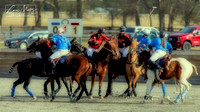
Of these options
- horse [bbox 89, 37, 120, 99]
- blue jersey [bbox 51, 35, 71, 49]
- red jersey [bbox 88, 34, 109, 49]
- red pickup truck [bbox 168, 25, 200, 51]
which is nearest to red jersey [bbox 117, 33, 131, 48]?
red jersey [bbox 88, 34, 109, 49]

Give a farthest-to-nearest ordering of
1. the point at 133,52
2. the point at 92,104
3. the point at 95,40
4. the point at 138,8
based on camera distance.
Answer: the point at 138,8, the point at 95,40, the point at 133,52, the point at 92,104

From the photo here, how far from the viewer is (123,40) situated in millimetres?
16656

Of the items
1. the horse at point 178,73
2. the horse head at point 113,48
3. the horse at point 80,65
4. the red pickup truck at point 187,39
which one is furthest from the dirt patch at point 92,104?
the red pickup truck at point 187,39

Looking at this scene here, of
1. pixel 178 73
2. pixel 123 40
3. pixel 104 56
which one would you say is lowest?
pixel 178 73

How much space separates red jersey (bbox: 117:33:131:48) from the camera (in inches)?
654

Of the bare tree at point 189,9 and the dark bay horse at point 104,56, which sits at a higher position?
the bare tree at point 189,9

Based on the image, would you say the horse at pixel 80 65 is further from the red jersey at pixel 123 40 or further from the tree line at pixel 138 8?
the tree line at pixel 138 8

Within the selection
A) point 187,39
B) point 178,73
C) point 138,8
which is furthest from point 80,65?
point 138,8

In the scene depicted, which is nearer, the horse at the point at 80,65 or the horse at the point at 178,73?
the horse at the point at 178,73

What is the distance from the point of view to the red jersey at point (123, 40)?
1661 centimetres

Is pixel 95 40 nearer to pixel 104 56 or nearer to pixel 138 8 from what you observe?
pixel 104 56

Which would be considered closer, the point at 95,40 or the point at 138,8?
the point at 95,40

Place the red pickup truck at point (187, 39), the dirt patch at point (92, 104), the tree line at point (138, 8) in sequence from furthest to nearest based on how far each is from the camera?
1. the tree line at point (138, 8)
2. the red pickup truck at point (187, 39)
3. the dirt patch at point (92, 104)

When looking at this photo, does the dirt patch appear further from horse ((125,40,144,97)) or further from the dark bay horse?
the dark bay horse
